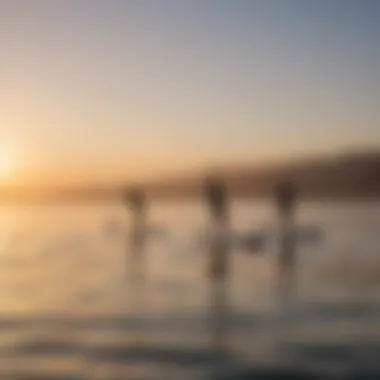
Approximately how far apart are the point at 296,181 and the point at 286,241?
0.12m

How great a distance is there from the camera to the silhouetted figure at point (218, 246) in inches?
53.2

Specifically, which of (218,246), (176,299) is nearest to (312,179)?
(218,246)

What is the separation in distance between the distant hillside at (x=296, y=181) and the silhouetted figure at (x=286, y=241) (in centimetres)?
2

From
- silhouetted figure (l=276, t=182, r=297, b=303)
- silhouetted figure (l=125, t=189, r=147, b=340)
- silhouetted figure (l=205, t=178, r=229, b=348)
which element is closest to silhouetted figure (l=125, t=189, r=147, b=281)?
silhouetted figure (l=125, t=189, r=147, b=340)

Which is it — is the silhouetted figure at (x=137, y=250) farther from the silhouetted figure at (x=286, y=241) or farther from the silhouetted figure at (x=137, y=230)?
the silhouetted figure at (x=286, y=241)

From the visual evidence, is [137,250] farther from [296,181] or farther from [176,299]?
[296,181]

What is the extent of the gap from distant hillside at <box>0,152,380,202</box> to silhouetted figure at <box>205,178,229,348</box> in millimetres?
22

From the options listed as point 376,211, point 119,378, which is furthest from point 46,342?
point 376,211

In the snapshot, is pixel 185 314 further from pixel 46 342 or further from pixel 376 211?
pixel 376 211

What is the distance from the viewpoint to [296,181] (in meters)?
1.35

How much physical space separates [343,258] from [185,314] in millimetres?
325

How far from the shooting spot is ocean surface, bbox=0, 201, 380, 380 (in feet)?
4.38

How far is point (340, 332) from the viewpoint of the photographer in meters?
1.34

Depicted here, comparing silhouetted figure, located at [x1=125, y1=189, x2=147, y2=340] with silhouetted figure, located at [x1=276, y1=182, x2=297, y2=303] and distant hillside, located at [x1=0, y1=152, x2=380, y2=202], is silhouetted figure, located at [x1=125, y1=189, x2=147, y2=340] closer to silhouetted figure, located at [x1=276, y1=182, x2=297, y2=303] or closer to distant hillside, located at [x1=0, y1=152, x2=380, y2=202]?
distant hillside, located at [x1=0, y1=152, x2=380, y2=202]
